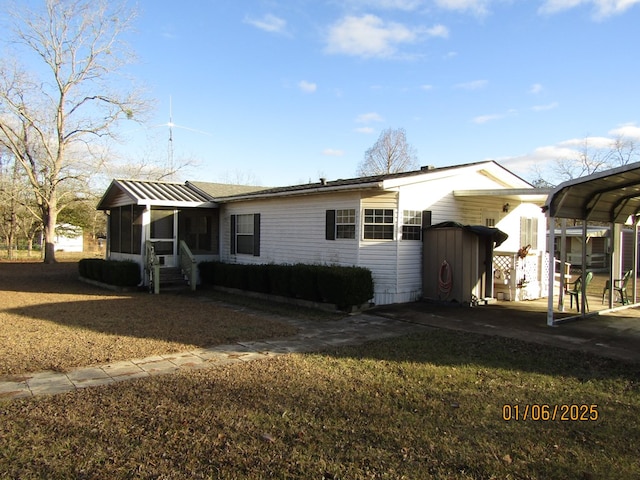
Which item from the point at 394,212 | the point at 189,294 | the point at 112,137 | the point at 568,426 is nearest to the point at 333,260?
the point at 394,212

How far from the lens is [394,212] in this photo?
1114cm

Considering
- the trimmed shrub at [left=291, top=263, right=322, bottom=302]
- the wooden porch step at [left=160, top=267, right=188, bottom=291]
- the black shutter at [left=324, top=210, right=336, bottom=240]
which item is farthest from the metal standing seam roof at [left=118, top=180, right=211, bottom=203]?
the trimmed shrub at [left=291, top=263, right=322, bottom=302]

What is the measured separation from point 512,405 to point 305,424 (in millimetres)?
2186

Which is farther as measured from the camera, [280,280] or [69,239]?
[69,239]

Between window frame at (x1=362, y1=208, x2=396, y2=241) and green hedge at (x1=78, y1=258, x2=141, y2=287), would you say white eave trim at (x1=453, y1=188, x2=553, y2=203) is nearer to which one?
window frame at (x1=362, y1=208, x2=396, y2=241)

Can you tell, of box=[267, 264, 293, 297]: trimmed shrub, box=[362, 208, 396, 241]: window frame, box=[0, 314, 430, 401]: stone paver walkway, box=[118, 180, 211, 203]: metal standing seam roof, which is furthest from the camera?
box=[118, 180, 211, 203]: metal standing seam roof

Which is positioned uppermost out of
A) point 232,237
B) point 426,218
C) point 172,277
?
point 426,218

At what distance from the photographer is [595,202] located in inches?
380

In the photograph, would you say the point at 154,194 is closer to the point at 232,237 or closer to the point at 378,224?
the point at 232,237

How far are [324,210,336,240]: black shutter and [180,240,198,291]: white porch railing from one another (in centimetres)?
503

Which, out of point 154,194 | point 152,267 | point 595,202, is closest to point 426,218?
point 595,202

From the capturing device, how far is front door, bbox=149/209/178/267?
1530 centimetres

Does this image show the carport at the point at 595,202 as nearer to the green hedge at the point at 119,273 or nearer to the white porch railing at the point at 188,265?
the white porch railing at the point at 188,265

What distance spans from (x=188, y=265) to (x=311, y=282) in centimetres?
589
